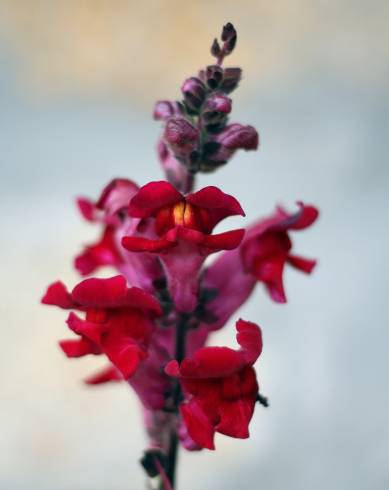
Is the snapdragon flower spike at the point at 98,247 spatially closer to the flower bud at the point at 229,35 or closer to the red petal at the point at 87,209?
the red petal at the point at 87,209

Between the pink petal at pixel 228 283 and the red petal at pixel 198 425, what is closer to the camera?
the red petal at pixel 198 425

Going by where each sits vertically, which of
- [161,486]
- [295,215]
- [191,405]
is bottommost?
[161,486]

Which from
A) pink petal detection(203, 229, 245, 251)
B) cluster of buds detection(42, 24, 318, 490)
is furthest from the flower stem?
pink petal detection(203, 229, 245, 251)

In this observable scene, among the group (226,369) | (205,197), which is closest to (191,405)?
(226,369)

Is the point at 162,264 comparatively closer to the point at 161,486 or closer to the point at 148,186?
the point at 148,186

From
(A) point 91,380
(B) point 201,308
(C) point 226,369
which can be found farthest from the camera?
(A) point 91,380

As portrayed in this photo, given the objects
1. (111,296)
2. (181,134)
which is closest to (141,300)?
(111,296)

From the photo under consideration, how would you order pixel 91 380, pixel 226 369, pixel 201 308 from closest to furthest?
pixel 226 369 < pixel 201 308 < pixel 91 380

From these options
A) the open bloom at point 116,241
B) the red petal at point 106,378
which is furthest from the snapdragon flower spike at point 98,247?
the red petal at point 106,378

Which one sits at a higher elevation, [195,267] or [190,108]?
[190,108]
